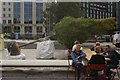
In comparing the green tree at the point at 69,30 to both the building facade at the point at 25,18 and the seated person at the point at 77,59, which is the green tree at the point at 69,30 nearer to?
the seated person at the point at 77,59

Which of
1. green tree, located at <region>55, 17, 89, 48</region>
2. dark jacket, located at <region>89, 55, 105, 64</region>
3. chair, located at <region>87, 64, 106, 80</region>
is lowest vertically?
chair, located at <region>87, 64, 106, 80</region>

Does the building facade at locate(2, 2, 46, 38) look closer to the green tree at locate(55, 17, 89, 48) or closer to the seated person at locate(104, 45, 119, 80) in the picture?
the green tree at locate(55, 17, 89, 48)

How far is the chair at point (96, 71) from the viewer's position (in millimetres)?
6727

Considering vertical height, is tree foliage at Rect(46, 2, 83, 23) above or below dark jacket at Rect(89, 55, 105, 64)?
above

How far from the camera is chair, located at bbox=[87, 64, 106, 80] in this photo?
22.1 feet

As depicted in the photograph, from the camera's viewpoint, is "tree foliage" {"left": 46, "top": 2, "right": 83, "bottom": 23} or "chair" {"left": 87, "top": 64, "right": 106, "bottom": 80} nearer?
"chair" {"left": 87, "top": 64, "right": 106, "bottom": 80}

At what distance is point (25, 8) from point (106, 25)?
54.1 m

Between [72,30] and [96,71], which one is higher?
[72,30]

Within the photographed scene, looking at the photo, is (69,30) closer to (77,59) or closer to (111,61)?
(77,59)

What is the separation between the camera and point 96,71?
6.79 meters

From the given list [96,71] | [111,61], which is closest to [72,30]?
[111,61]

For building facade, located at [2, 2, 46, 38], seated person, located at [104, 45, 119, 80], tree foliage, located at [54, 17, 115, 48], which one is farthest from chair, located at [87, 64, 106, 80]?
building facade, located at [2, 2, 46, 38]

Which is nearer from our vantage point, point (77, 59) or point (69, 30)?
point (77, 59)

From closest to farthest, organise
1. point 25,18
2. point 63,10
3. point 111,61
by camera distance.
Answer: point 111,61, point 63,10, point 25,18
